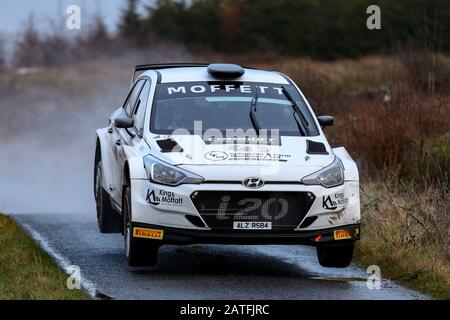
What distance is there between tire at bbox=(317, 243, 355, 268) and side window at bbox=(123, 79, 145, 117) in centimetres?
246

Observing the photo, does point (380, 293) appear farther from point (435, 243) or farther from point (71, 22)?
point (71, 22)

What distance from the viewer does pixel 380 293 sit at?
33.8ft

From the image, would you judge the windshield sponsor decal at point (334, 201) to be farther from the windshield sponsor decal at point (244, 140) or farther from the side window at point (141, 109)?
the side window at point (141, 109)

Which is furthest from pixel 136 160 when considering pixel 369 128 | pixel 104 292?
pixel 369 128

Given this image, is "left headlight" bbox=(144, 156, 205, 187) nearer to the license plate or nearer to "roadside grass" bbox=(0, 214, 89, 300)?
the license plate

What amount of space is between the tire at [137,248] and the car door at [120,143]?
669mm

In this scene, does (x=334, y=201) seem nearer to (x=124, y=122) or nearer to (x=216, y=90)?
(x=216, y=90)

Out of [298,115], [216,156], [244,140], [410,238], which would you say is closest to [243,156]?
[216,156]

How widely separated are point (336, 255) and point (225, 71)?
2.04 m

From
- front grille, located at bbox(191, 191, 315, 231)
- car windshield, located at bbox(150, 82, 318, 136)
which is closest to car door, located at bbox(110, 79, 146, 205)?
car windshield, located at bbox(150, 82, 318, 136)

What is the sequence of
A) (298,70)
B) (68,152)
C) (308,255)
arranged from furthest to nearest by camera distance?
1. (68,152)
2. (298,70)
3. (308,255)

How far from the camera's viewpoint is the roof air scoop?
12.3 meters

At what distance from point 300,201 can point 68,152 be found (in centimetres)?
2230

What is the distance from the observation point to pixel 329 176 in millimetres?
10891
